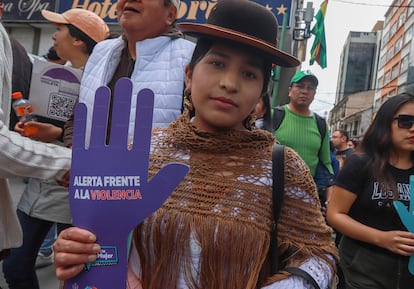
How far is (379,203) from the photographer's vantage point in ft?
6.61

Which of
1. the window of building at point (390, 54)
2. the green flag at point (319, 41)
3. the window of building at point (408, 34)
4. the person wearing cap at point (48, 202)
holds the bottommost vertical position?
the person wearing cap at point (48, 202)

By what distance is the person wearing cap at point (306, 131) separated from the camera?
3473 millimetres

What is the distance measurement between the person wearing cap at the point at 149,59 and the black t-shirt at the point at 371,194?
104cm

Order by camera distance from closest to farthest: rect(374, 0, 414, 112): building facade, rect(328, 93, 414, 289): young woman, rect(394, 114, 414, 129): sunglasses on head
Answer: rect(328, 93, 414, 289): young woman → rect(394, 114, 414, 129): sunglasses on head → rect(374, 0, 414, 112): building facade

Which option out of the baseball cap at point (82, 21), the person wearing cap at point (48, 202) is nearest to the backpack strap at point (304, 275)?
the person wearing cap at point (48, 202)

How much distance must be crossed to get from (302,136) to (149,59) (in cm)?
205

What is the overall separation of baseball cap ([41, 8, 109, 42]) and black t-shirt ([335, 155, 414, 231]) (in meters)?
1.64

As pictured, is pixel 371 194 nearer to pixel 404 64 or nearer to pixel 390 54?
pixel 404 64

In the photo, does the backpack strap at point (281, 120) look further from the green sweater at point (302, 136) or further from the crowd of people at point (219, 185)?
the crowd of people at point (219, 185)

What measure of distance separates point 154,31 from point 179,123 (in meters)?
0.81

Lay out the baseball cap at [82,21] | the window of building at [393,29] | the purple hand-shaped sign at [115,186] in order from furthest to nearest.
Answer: the window of building at [393,29] < the baseball cap at [82,21] < the purple hand-shaped sign at [115,186]

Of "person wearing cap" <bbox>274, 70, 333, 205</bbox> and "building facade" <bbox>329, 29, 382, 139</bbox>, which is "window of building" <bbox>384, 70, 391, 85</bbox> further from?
"person wearing cap" <bbox>274, 70, 333, 205</bbox>

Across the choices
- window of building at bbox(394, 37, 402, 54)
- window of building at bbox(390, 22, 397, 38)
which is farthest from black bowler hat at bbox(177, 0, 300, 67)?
window of building at bbox(390, 22, 397, 38)

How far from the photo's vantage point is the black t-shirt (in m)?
2.00
